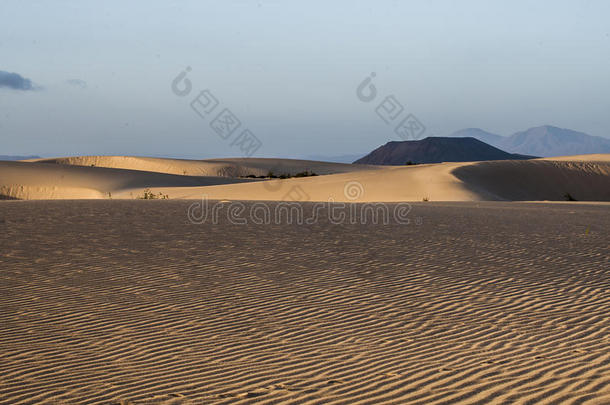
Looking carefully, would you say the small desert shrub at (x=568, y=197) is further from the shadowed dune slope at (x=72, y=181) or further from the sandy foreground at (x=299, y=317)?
the shadowed dune slope at (x=72, y=181)

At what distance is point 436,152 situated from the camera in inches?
5763

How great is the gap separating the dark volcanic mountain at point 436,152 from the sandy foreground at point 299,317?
131 meters

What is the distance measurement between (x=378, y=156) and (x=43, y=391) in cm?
15439

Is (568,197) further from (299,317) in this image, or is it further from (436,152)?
(436,152)

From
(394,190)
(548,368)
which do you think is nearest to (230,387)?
(548,368)

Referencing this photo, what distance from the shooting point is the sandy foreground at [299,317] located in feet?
15.8

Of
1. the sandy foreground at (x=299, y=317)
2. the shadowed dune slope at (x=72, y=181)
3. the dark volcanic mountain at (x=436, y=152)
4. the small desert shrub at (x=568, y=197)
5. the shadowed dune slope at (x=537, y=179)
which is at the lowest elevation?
the sandy foreground at (x=299, y=317)

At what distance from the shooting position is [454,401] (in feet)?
14.4

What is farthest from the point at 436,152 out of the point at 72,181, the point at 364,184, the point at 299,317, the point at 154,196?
the point at 299,317

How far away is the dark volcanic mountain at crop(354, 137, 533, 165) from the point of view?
144 metres

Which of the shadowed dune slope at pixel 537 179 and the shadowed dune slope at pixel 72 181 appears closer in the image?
the shadowed dune slope at pixel 537 179

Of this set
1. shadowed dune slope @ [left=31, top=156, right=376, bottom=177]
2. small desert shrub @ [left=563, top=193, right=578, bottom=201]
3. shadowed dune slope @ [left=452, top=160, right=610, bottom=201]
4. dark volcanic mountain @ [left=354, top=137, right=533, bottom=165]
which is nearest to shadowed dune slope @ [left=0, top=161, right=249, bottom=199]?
shadowed dune slope @ [left=452, top=160, right=610, bottom=201]

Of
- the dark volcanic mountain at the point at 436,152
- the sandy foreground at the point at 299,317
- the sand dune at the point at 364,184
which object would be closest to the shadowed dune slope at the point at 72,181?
the sand dune at the point at 364,184

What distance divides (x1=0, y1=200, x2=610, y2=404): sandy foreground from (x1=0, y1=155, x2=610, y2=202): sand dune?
61.3 ft
